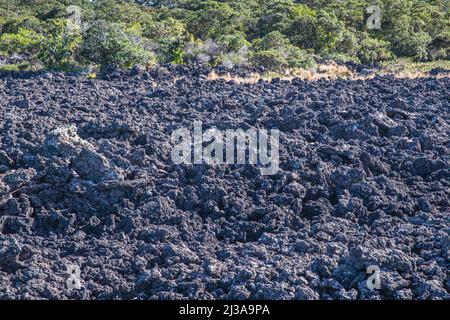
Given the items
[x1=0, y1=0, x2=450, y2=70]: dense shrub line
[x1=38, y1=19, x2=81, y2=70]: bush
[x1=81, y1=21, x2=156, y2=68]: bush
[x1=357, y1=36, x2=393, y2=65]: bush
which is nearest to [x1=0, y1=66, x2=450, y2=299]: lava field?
[x1=81, y1=21, x2=156, y2=68]: bush

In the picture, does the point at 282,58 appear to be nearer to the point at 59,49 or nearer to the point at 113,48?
the point at 113,48

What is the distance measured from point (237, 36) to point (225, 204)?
51.0ft

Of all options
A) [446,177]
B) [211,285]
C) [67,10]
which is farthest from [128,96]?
[67,10]

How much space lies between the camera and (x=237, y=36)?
2370 centimetres

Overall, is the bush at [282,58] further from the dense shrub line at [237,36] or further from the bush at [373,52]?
the bush at [373,52]

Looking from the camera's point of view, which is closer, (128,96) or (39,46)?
(128,96)

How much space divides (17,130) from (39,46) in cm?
951

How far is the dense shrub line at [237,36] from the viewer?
19484mm

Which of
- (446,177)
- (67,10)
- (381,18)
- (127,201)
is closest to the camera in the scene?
(127,201)

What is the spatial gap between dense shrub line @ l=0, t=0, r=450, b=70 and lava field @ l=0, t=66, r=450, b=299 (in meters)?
6.33

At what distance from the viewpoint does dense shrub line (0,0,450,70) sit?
19.5 m

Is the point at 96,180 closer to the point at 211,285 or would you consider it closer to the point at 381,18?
the point at 211,285

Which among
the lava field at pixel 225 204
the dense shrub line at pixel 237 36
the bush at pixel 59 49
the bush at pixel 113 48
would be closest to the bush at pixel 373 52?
the dense shrub line at pixel 237 36

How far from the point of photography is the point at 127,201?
8922 millimetres
